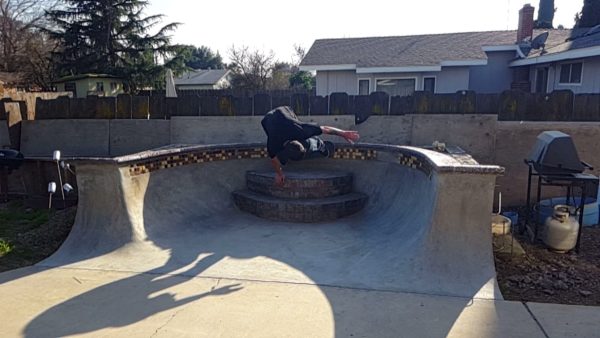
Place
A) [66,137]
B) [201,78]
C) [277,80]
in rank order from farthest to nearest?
[201,78] < [277,80] < [66,137]

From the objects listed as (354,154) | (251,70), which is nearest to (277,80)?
(251,70)

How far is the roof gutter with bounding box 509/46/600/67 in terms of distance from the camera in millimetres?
9715

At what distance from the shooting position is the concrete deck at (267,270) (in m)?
2.93

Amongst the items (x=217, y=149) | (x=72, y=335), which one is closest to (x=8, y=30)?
(x=217, y=149)

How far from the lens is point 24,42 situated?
94.7 ft

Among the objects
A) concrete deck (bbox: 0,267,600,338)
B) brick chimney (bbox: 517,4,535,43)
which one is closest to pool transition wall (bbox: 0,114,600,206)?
concrete deck (bbox: 0,267,600,338)

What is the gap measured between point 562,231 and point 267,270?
10.4ft

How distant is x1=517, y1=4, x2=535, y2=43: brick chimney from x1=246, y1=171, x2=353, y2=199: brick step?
1175 centimetres

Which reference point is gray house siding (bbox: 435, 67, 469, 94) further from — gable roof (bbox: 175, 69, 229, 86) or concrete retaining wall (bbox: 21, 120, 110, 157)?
→ gable roof (bbox: 175, 69, 229, 86)

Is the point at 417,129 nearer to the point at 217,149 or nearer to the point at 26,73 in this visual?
the point at 217,149

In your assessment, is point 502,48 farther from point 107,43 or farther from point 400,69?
point 107,43

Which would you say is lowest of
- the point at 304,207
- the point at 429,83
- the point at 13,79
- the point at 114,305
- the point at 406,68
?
the point at 114,305

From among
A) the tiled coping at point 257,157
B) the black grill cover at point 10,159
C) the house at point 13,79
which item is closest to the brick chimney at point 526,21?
the tiled coping at point 257,157

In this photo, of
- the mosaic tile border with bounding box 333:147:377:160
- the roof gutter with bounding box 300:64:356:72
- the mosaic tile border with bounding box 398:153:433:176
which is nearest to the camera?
the mosaic tile border with bounding box 398:153:433:176
